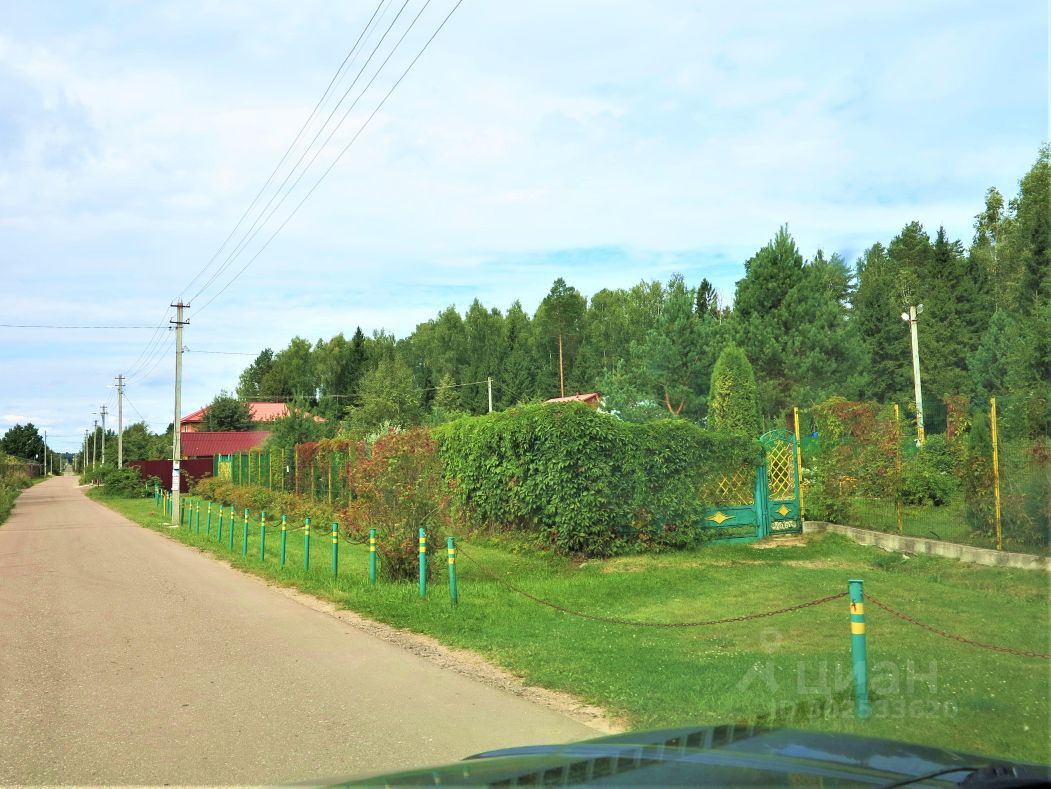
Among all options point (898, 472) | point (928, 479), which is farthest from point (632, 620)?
point (928, 479)

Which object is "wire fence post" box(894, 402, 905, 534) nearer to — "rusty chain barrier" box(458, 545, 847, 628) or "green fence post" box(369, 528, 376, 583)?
"rusty chain barrier" box(458, 545, 847, 628)

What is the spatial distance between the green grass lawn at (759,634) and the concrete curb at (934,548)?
0.29m

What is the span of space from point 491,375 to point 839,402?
57.7 meters

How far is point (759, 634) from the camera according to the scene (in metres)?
8.44

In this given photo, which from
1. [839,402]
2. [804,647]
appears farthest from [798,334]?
[804,647]

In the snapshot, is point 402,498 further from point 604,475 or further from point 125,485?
point 125,485

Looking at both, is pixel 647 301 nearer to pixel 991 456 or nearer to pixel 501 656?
pixel 991 456

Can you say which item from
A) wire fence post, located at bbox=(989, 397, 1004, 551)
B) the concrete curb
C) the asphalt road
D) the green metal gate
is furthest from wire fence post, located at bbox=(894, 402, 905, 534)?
the asphalt road

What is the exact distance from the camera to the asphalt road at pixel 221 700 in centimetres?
520

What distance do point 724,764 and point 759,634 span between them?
5.88 metres

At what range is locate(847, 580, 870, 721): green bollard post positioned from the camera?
5.58 meters

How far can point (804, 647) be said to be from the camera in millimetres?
7723

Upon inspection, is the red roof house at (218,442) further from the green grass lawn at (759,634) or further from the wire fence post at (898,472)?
the wire fence post at (898,472)

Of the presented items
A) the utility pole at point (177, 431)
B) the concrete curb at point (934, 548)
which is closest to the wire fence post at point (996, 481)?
the concrete curb at point (934, 548)
